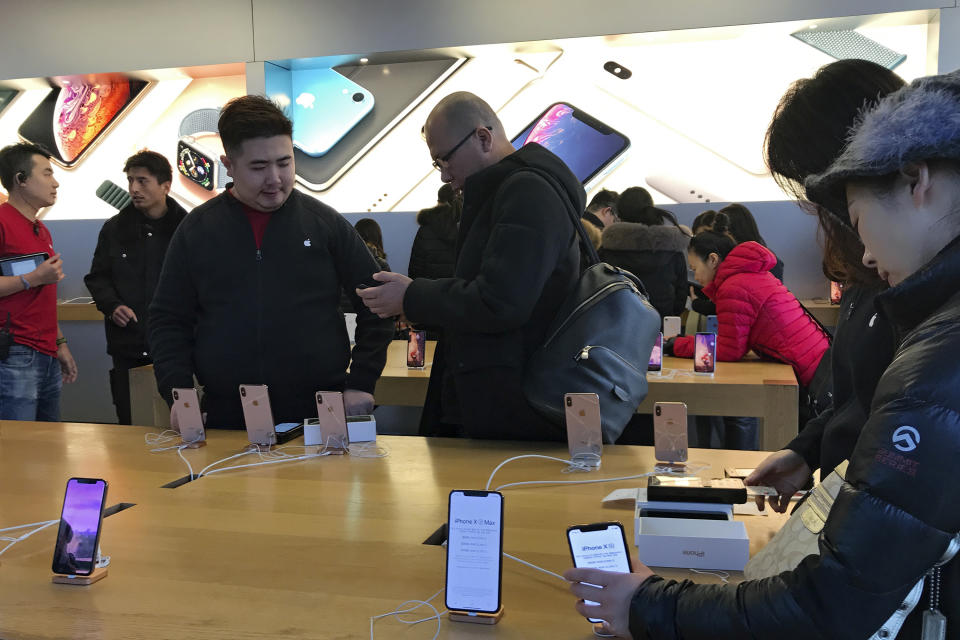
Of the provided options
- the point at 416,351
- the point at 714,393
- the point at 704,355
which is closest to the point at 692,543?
the point at 714,393

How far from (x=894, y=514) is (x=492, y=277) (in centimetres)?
129

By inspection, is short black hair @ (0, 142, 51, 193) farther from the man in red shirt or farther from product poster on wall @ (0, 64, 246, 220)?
product poster on wall @ (0, 64, 246, 220)

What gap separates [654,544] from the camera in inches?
53.3

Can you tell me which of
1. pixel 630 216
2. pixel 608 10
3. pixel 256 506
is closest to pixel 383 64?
pixel 608 10

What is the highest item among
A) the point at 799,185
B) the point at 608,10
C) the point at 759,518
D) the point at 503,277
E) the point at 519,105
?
the point at 608,10

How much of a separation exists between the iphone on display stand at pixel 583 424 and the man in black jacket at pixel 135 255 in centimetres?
283

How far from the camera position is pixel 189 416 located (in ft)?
7.29

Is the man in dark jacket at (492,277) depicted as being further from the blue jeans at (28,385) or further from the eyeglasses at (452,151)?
the blue jeans at (28,385)

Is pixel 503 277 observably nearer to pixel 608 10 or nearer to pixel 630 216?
pixel 630 216

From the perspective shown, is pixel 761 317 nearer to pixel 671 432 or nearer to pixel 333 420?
pixel 671 432

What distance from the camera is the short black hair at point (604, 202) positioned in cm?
500

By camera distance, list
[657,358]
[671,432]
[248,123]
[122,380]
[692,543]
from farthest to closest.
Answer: [122,380]
[657,358]
[248,123]
[671,432]
[692,543]

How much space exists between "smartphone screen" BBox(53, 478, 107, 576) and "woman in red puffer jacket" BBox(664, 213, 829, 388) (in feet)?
9.38

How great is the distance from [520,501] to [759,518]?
0.46 meters
